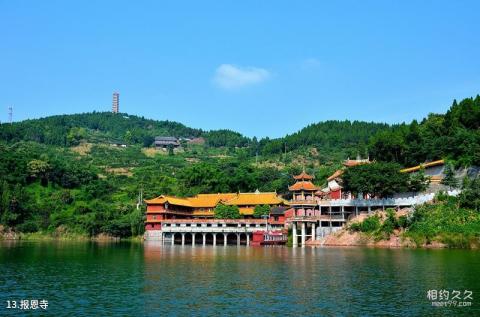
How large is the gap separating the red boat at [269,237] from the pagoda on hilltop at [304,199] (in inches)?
171

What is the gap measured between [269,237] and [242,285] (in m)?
47.1

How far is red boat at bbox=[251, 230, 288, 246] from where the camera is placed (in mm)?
80394

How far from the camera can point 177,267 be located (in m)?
45.1

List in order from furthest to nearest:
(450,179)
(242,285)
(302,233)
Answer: (302,233)
(450,179)
(242,285)

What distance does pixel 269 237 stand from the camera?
81.3 metres

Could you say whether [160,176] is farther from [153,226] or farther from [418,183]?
[418,183]

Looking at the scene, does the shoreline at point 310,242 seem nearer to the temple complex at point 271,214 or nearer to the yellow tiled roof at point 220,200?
the temple complex at point 271,214

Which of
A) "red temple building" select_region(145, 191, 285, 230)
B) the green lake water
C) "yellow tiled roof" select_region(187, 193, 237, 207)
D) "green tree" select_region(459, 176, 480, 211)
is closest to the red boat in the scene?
"red temple building" select_region(145, 191, 285, 230)

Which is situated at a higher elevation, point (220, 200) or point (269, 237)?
point (220, 200)

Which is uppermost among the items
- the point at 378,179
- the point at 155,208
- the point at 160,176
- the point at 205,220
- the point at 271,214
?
the point at 160,176

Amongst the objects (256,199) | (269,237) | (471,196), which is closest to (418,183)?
(471,196)

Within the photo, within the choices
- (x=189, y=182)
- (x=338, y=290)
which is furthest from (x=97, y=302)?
(x=189, y=182)

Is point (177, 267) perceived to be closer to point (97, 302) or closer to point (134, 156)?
point (97, 302)

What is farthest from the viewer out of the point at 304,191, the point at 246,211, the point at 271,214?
the point at 246,211
